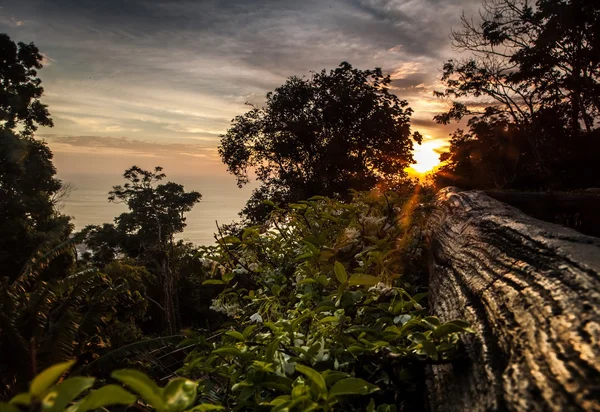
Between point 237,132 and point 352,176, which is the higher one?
point 237,132

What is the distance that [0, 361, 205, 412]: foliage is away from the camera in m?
0.34

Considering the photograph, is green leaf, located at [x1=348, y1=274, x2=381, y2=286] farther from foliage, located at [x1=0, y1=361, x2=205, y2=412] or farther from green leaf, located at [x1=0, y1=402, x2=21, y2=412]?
green leaf, located at [x1=0, y1=402, x2=21, y2=412]

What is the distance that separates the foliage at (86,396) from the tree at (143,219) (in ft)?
77.4

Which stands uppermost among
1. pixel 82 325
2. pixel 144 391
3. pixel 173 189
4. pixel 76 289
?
pixel 173 189

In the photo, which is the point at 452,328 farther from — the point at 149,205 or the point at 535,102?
the point at 149,205

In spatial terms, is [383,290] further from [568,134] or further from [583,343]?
[568,134]

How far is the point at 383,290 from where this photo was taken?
3.70ft

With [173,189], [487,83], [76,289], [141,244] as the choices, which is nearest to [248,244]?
[76,289]

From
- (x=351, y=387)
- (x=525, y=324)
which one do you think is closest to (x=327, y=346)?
(x=351, y=387)

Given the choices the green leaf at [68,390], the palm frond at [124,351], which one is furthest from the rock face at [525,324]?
the palm frond at [124,351]

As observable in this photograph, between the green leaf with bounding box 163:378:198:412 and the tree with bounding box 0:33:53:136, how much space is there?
24132 millimetres

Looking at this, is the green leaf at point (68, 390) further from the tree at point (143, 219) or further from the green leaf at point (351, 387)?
the tree at point (143, 219)

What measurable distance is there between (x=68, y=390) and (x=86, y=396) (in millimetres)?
35

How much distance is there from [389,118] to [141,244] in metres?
16.2
